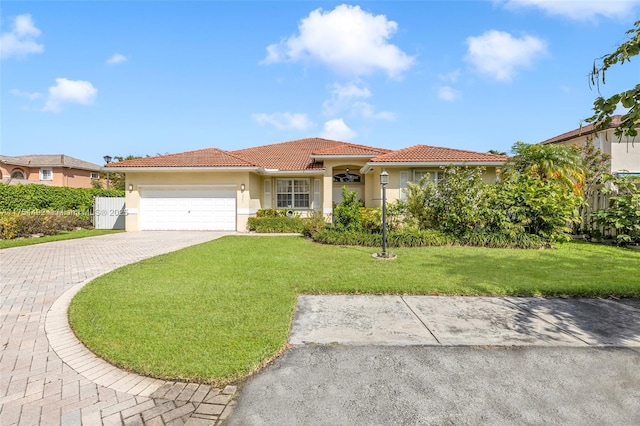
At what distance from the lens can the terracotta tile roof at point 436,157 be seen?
15352 millimetres

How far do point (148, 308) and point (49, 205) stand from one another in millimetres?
20075

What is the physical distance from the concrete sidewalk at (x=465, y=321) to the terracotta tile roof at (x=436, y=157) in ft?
34.5

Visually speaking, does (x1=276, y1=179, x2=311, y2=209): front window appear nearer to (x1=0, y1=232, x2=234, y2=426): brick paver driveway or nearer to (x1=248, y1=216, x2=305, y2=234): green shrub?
(x1=248, y1=216, x2=305, y2=234): green shrub

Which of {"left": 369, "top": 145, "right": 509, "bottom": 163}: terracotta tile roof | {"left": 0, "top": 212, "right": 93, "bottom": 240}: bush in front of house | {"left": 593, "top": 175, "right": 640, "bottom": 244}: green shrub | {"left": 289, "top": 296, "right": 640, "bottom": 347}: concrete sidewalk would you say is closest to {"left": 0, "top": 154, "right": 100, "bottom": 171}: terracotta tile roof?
{"left": 0, "top": 212, "right": 93, "bottom": 240}: bush in front of house

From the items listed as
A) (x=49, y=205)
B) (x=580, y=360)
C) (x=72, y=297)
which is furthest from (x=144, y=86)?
(x=580, y=360)

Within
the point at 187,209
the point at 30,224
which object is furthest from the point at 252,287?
the point at 30,224

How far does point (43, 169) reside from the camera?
3559cm

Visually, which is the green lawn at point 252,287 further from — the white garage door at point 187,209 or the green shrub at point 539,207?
the white garage door at point 187,209

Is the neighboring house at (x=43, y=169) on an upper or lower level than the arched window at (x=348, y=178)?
upper

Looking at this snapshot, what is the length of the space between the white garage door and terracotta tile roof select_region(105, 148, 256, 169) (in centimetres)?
144

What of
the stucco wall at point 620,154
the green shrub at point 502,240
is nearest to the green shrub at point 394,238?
the green shrub at point 502,240

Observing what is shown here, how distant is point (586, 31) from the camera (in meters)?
6.83

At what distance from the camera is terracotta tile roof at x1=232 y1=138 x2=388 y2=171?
18.1 m

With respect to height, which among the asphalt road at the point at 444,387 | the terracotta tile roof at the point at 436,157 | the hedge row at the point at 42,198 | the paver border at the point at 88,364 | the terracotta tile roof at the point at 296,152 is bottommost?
the asphalt road at the point at 444,387
